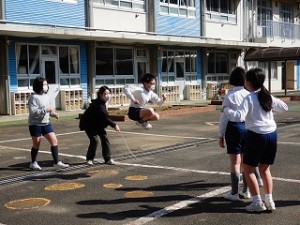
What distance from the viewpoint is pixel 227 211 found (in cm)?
580

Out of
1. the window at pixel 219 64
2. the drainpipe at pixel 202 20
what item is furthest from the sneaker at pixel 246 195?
the window at pixel 219 64

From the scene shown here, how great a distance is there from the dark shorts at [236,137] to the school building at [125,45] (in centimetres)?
1323

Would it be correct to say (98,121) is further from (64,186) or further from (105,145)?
(64,186)

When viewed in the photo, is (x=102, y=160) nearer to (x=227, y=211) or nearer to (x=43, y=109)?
(x=43, y=109)

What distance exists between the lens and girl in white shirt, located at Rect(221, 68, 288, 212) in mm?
5676

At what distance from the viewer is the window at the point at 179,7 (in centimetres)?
2789

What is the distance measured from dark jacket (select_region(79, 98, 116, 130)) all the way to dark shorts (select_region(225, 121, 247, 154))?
9.22 ft

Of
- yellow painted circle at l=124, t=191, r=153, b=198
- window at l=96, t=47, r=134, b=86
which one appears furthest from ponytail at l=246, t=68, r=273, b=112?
window at l=96, t=47, r=134, b=86

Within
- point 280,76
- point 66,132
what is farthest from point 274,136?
point 280,76

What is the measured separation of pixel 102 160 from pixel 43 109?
5.46ft

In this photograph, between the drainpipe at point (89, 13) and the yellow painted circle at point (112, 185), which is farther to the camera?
the drainpipe at point (89, 13)

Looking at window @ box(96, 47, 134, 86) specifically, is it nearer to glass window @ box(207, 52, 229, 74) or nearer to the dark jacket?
glass window @ box(207, 52, 229, 74)

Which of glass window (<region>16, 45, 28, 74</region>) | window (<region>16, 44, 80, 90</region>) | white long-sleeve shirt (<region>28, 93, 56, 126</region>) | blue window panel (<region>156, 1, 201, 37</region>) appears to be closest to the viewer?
white long-sleeve shirt (<region>28, 93, 56, 126</region>)

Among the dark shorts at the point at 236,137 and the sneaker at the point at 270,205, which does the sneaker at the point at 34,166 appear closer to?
the dark shorts at the point at 236,137
